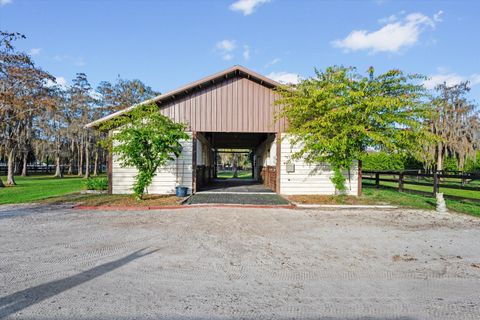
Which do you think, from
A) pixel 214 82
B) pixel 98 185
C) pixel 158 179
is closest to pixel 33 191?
pixel 98 185

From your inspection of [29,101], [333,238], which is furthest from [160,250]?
[29,101]

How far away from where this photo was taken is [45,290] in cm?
332

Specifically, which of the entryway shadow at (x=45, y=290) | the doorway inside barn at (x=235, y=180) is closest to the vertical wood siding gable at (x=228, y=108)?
the doorway inside barn at (x=235, y=180)

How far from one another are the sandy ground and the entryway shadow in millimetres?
13

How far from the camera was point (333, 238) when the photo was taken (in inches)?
230

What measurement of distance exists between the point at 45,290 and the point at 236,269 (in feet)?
7.70

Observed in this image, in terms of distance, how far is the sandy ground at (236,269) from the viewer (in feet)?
9.69

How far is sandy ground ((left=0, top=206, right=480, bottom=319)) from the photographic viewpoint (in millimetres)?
2953

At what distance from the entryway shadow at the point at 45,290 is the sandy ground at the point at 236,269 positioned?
0.04 ft

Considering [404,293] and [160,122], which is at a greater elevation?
[160,122]

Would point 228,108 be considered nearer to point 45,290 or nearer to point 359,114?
point 359,114

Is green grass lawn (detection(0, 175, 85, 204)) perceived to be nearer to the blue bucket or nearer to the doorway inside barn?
the blue bucket

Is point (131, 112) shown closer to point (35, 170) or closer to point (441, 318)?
point (441, 318)

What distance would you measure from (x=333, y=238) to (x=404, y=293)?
2.49 m
